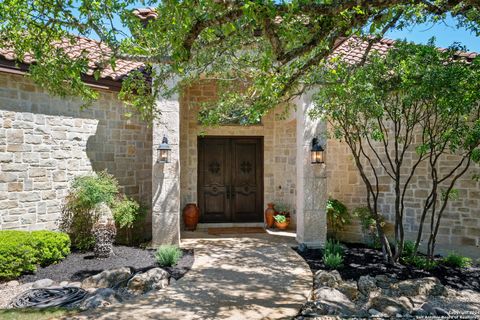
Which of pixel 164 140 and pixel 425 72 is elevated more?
pixel 425 72

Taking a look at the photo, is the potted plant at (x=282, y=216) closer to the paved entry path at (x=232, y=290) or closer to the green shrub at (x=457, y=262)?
the paved entry path at (x=232, y=290)

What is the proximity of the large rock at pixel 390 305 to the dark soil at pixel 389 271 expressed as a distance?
939 mm

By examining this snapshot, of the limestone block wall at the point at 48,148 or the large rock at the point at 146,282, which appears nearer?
the large rock at the point at 146,282

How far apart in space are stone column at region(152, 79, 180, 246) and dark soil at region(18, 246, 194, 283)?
422 millimetres

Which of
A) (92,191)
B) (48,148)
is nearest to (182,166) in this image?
(92,191)

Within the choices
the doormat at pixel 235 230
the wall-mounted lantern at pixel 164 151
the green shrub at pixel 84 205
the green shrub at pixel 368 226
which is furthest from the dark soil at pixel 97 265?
the green shrub at pixel 368 226

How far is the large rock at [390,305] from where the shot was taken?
3.88 meters

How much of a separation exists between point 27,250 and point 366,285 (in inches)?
199

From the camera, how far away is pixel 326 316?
365cm

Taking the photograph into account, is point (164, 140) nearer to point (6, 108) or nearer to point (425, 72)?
point (6, 108)

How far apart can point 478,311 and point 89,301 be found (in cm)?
475

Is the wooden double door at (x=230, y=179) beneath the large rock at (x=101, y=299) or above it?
above

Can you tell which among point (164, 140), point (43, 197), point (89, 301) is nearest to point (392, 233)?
point (164, 140)

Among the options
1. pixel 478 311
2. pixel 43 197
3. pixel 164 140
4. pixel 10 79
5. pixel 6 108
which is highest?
pixel 10 79
